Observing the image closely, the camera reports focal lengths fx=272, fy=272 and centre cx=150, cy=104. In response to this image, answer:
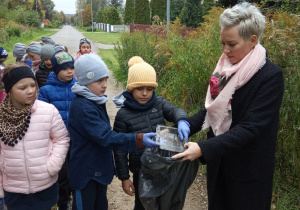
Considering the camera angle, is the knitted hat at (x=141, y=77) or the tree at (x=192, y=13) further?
the tree at (x=192, y=13)

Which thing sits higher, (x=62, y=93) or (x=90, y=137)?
(x=62, y=93)

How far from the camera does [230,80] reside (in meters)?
1.67

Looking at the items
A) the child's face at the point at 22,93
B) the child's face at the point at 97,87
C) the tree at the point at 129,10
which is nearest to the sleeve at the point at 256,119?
the child's face at the point at 97,87

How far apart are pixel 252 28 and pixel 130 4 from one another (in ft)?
128

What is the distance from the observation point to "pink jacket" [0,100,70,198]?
195cm

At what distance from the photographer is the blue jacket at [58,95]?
2.77 metres

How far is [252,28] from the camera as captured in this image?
1.57 m

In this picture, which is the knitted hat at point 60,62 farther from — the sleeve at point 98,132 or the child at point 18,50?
the child at point 18,50

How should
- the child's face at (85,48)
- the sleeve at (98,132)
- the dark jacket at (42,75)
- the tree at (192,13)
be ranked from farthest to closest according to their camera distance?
the tree at (192,13)
the child's face at (85,48)
the dark jacket at (42,75)
the sleeve at (98,132)

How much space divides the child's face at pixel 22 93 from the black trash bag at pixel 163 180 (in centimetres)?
95

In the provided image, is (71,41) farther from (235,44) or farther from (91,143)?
(235,44)

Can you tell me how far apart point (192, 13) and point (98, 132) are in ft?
56.6

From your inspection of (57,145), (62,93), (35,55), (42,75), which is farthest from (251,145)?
(35,55)

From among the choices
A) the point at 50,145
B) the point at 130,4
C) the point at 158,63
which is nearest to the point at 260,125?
the point at 50,145
